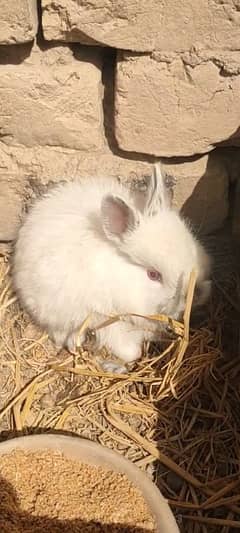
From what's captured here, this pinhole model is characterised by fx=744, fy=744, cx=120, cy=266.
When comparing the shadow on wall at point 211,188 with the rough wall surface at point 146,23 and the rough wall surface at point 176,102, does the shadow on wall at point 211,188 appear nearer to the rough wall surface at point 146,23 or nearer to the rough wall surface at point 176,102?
the rough wall surface at point 176,102

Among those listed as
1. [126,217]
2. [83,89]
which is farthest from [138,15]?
[126,217]

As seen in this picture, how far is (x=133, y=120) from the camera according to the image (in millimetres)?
3100

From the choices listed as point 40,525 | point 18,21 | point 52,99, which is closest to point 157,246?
point 52,99

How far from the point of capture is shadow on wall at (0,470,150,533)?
239cm

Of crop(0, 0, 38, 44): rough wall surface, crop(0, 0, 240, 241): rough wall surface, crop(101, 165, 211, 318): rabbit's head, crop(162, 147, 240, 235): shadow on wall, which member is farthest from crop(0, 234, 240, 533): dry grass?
crop(0, 0, 38, 44): rough wall surface

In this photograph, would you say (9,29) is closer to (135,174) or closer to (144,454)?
(135,174)

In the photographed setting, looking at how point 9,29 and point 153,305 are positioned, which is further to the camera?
point 153,305

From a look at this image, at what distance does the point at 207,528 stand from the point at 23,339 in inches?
Answer: 46.7

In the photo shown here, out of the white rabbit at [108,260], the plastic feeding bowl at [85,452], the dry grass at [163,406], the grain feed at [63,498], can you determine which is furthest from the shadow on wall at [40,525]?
the white rabbit at [108,260]

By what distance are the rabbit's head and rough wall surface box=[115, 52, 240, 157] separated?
0.24 meters

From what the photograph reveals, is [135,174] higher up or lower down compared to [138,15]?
lower down

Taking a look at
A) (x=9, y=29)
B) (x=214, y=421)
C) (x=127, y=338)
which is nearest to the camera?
(x=9, y=29)

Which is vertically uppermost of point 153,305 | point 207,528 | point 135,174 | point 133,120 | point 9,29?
point 9,29

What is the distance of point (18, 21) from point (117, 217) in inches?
32.7
